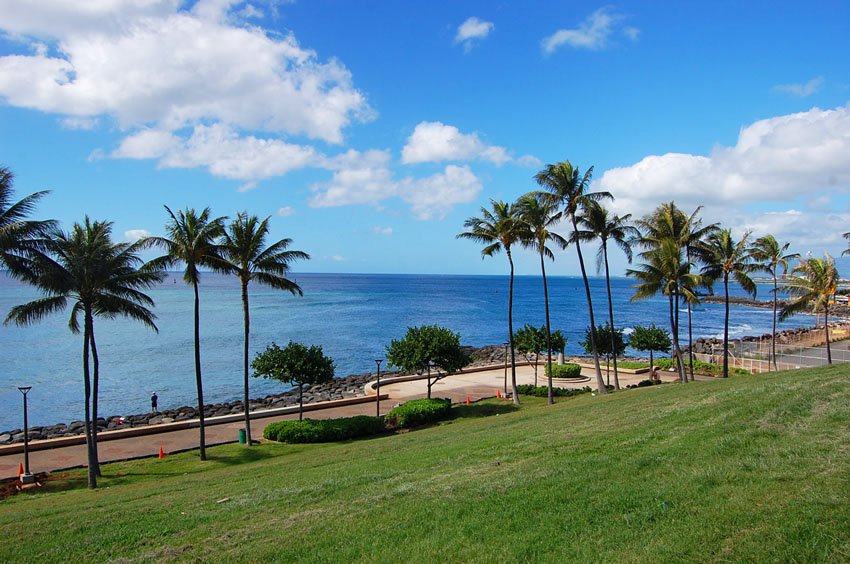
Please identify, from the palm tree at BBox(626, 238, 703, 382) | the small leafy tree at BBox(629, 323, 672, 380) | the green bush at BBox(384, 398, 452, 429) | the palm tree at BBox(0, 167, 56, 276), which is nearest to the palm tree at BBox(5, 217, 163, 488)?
the palm tree at BBox(0, 167, 56, 276)

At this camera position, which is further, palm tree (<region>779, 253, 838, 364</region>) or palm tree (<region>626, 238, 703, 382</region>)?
palm tree (<region>779, 253, 838, 364</region>)

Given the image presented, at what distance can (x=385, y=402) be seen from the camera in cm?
3262

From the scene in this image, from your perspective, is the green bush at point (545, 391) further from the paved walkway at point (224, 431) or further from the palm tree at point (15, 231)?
the palm tree at point (15, 231)

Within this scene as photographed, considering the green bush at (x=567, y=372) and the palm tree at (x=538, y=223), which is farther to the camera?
the green bush at (x=567, y=372)

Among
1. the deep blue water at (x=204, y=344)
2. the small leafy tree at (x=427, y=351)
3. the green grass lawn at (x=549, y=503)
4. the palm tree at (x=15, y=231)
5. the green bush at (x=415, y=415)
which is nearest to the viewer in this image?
the green grass lawn at (x=549, y=503)

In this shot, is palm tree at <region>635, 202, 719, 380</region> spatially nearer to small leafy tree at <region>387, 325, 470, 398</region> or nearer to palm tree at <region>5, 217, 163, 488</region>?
small leafy tree at <region>387, 325, 470, 398</region>

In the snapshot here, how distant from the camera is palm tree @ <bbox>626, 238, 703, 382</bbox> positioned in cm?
3094

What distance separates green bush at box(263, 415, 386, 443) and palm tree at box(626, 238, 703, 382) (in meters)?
18.2

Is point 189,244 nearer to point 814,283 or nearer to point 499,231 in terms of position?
point 499,231

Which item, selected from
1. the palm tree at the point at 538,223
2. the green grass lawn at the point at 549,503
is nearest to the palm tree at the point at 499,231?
the palm tree at the point at 538,223

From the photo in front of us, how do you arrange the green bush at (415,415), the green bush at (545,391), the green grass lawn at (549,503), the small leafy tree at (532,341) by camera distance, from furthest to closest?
the small leafy tree at (532,341)
the green bush at (545,391)
the green bush at (415,415)
the green grass lawn at (549,503)

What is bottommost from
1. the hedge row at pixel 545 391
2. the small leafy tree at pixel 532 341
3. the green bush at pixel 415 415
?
the hedge row at pixel 545 391

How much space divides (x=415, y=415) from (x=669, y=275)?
1696 cm

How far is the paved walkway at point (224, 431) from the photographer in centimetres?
2206
